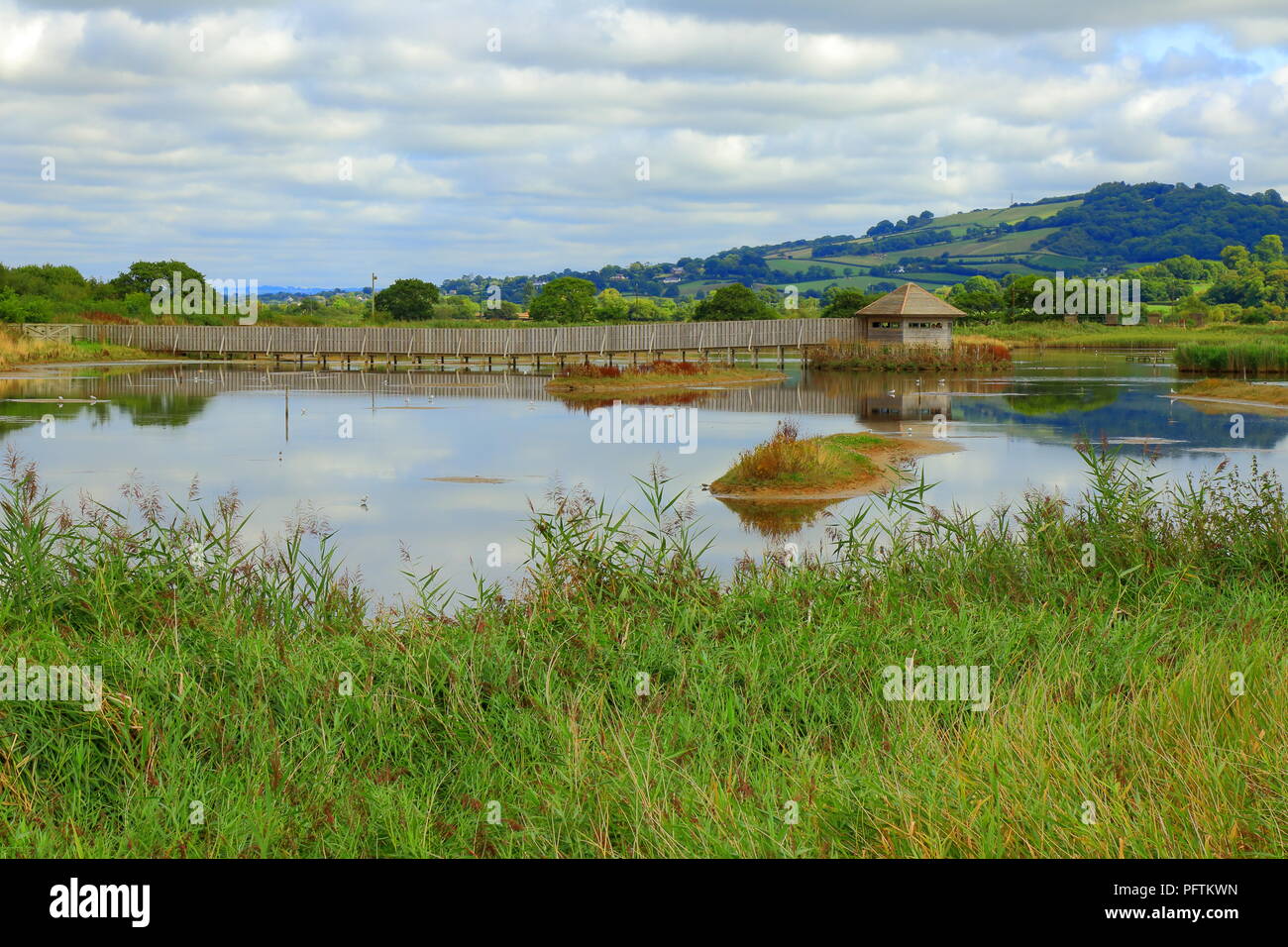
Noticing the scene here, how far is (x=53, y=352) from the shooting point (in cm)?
6378

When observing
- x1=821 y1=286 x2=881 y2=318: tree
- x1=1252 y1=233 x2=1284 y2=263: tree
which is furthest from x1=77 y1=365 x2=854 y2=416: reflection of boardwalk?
x1=1252 y1=233 x2=1284 y2=263: tree

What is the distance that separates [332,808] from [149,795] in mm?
842

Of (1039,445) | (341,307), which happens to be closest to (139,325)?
(341,307)

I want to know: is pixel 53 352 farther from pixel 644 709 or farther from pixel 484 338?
pixel 644 709

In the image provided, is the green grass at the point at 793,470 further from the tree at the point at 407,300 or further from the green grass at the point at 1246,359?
the tree at the point at 407,300

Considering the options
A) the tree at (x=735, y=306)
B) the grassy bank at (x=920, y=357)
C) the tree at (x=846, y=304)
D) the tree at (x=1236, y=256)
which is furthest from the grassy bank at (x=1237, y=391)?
the tree at (x=1236, y=256)

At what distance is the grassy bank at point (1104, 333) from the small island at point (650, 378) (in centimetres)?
4028

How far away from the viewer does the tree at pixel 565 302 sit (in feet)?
342

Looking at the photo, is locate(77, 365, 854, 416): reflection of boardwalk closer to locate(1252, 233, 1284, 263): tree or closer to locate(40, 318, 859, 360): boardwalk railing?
locate(40, 318, 859, 360): boardwalk railing

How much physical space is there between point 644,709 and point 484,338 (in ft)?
213

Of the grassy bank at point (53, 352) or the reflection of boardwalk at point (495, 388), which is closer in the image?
the reflection of boardwalk at point (495, 388)

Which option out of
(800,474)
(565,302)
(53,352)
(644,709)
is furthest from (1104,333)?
(644,709)

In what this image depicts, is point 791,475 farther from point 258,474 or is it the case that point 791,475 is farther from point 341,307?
point 341,307

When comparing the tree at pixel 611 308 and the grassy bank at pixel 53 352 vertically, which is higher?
the tree at pixel 611 308
